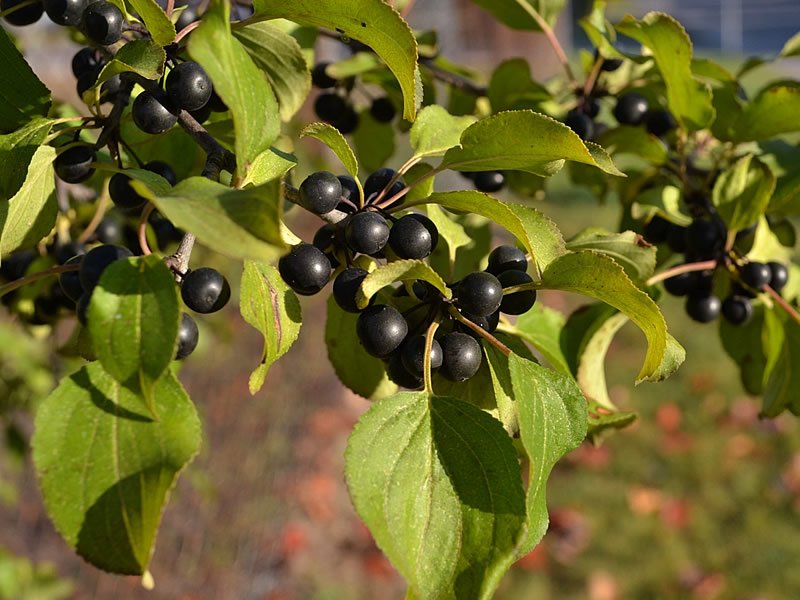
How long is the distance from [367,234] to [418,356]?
0.12m

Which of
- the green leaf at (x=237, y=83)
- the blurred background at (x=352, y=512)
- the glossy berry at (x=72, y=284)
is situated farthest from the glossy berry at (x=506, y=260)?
the blurred background at (x=352, y=512)

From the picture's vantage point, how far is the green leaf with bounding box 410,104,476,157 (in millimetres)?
857

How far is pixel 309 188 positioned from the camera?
2.44 ft

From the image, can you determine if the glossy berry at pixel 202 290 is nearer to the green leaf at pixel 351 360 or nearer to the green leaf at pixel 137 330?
the green leaf at pixel 137 330

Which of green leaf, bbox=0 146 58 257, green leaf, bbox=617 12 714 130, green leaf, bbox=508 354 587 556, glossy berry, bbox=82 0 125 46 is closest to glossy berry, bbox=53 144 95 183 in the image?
green leaf, bbox=0 146 58 257

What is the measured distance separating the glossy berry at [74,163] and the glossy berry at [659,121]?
0.86m

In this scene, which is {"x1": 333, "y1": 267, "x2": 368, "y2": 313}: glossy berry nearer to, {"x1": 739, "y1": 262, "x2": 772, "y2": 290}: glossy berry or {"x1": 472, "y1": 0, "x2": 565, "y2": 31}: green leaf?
{"x1": 739, "y1": 262, "x2": 772, "y2": 290}: glossy berry

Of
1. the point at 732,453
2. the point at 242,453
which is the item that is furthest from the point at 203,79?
the point at 732,453

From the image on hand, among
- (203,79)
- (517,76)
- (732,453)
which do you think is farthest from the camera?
(732,453)

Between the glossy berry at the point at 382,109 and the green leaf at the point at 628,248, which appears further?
the glossy berry at the point at 382,109

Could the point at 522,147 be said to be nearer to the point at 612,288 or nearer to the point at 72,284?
the point at 612,288

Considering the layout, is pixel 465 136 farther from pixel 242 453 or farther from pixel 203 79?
pixel 242 453

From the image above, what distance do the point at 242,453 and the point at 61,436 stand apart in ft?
11.6

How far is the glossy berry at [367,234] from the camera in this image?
Answer: 0.73 meters
